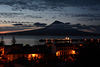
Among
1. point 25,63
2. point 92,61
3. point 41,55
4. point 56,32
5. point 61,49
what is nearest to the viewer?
point 92,61

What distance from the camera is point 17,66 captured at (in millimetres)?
7121

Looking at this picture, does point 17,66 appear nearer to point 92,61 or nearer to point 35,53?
point 92,61

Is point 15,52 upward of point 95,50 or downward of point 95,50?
downward

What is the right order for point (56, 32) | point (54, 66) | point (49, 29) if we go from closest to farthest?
point (54, 66) < point (49, 29) < point (56, 32)

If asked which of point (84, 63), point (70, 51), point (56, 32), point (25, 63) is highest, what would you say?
point (84, 63)

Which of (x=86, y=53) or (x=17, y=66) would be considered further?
(x=17, y=66)

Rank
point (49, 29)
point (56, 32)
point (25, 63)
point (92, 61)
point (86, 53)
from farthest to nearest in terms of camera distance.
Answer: point (56, 32) → point (49, 29) → point (25, 63) → point (86, 53) → point (92, 61)

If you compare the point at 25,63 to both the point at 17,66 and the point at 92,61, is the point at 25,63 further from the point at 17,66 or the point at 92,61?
the point at 92,61

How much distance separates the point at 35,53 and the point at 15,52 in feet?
6.89

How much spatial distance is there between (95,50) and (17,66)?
3.64 meters

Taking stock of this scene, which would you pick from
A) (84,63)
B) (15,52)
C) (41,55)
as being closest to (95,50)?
(84,63)

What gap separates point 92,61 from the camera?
539cm

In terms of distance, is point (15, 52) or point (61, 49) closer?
point (15, 52)

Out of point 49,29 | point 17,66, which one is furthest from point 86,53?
point 49,29
